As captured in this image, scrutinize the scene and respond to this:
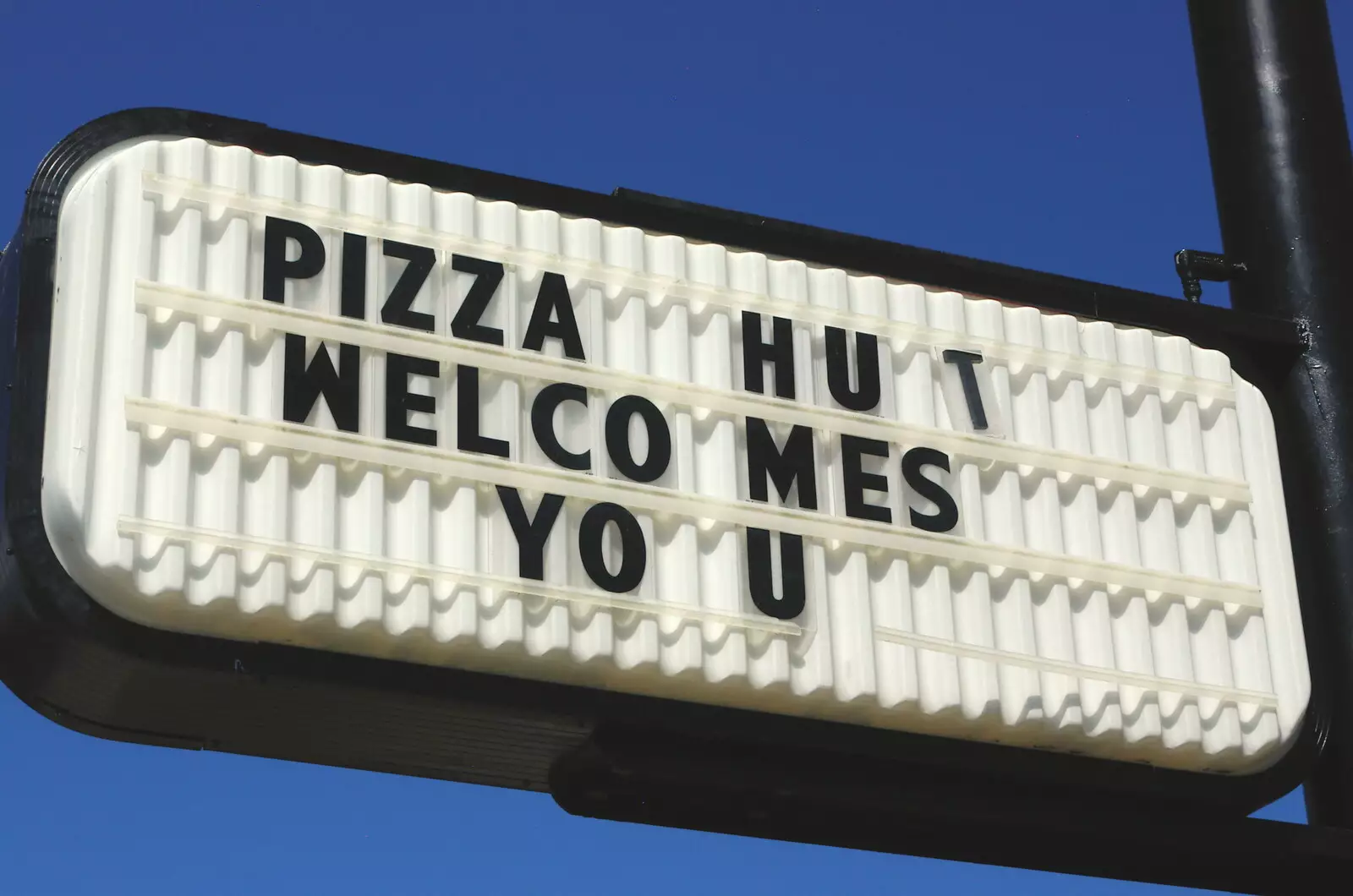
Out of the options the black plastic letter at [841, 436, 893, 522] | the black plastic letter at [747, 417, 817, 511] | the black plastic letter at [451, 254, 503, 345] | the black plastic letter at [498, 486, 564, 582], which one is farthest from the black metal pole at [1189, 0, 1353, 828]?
the black plastic letter at [451, 254, 503, 345]

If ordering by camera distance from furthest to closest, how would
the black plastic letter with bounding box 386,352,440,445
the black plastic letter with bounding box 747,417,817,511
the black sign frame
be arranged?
1. the black plastic letter with bounding box 747,417,817,511
2. the black plastic letter with bounding box 386,352,440,445
3. the black sign frame

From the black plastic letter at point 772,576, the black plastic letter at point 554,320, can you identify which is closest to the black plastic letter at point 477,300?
the black plastic letter at point 554,320

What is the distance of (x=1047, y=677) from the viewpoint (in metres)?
9.14

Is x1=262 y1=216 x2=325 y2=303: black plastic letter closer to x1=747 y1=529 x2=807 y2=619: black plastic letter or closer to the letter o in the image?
the letter o

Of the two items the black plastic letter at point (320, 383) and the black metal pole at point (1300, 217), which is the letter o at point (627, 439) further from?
the black metal pole at point (1300, 217)

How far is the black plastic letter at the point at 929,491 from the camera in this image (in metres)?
9.23

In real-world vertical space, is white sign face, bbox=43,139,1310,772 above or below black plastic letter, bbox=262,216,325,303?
below

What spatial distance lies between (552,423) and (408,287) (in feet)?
2.24

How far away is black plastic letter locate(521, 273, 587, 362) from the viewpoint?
8859 millimetres

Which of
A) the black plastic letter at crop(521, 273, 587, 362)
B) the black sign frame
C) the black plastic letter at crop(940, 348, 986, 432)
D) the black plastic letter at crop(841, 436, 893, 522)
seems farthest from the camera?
the black plastic letter at crop(940, 348, 986, 432)

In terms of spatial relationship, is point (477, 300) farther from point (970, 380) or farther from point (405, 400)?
point (970, 380)

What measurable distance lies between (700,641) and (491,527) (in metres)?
0.81

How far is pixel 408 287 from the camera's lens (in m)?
8.72

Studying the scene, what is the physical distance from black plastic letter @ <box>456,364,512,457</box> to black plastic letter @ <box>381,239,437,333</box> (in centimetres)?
21
